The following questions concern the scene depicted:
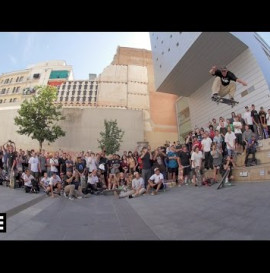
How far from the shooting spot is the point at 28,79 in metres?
64.8

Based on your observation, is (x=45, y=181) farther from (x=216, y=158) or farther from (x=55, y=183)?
(x=216, y=158)

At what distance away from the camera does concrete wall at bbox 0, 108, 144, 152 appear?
3753cm

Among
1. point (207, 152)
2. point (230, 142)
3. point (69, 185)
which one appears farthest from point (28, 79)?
point (230, 142)

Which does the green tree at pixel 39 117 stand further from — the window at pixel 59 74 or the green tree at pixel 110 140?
the window at pixel 59 74

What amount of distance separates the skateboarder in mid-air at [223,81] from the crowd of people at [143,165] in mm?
2360

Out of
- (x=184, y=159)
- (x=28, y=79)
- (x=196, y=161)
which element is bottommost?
(x=196, y=161)

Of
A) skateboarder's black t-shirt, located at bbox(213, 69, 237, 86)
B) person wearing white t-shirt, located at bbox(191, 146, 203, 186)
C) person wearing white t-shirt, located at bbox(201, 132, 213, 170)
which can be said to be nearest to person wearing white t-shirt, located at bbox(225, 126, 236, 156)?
person wearing white t-shirt, located at bbox(201, 132, 213, 170)

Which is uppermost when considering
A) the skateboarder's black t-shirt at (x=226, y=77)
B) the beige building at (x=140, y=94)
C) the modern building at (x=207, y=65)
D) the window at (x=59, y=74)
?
the window at (x=59, y=74)

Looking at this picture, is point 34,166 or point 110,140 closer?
point 34,166

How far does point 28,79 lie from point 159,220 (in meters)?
65.5

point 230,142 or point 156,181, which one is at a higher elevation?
point 230,142

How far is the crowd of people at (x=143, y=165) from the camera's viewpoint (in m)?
11.2

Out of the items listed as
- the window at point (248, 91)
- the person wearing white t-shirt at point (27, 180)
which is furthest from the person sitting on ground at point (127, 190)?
the window at point (248, 91)

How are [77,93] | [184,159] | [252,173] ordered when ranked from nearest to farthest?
1. [252,173]
2. [184,159]
3. [77,93]
